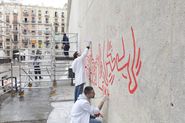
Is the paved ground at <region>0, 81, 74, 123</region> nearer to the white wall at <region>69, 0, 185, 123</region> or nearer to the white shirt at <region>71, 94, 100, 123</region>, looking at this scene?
the white shirt at <region>71, 94, 100, 123</region>

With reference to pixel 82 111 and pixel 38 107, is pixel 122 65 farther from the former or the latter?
pixel 38 107

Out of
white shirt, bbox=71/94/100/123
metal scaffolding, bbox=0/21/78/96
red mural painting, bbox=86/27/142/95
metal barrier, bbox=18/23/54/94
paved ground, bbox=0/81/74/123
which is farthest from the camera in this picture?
metal barrier, bbox=18/23/54/94

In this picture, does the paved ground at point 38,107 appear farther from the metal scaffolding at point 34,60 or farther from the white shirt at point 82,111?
the white shirt at point 82,111

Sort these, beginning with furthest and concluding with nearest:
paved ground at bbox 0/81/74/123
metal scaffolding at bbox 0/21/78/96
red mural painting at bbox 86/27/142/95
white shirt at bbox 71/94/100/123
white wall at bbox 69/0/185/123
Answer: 1. metal scaffolding at bbox 0/21/78/96
2. paved ground at bbox 0/81/74/123
3. white shirt at bbox 71/94/100/123
4. red mural painting at bbox 86/27/142/95
5. white wall at bbox 69/0/185/123

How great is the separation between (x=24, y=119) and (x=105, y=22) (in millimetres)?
3385

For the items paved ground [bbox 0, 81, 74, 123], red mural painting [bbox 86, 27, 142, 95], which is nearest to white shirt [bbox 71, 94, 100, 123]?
red mural painting [bbox 86, 27, 142, 95]

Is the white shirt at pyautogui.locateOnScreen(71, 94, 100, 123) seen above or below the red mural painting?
below

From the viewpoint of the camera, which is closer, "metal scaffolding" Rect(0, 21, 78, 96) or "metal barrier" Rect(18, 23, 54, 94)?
"metal scaffolding" Rect(0, 21, 78, 96)

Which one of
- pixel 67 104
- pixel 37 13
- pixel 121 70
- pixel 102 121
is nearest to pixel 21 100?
pixel 67 104

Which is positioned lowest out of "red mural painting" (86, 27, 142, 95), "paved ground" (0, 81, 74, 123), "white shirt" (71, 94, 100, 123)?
"paved ground" (0, 81, 74, 123)

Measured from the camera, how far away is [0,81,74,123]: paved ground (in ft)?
17.7

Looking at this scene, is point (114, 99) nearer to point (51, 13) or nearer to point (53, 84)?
point (53, 84)

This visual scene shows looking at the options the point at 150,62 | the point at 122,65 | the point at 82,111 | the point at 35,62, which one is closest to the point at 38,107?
the point at 82,111

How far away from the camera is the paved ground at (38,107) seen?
541cm
